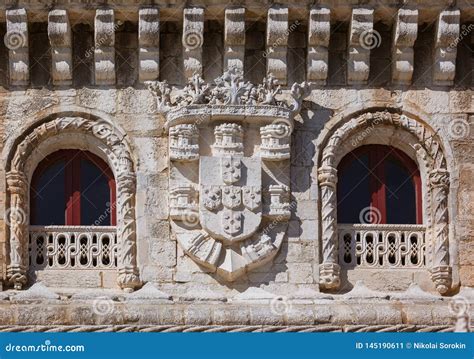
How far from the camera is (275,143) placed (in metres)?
31.5

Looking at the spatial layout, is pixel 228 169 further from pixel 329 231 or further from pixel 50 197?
pixel 50 197

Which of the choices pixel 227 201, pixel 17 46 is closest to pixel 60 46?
pixel 17 46

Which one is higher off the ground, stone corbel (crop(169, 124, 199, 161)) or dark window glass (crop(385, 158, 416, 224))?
stone corbel (crop(169, 124, 199, 161))

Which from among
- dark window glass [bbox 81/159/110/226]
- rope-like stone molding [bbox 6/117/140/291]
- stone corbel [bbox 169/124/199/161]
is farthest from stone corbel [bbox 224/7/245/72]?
dark window glass [bbox 81/159/110/226]

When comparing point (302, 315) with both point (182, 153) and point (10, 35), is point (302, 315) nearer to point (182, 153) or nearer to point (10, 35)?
point (182, 153)

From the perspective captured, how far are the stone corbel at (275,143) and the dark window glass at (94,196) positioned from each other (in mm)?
2096

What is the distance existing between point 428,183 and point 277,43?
2601 millimetres

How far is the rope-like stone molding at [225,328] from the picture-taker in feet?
98.1

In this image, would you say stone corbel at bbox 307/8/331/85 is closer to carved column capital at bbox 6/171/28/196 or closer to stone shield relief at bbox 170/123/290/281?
stone shield relief at bbox 170/123/290/281

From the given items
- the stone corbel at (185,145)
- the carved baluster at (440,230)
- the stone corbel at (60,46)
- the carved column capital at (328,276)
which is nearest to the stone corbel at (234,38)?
the stone corbel at (185,145)

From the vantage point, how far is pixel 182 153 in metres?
31.4

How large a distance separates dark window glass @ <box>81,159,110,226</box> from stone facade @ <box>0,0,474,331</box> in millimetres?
205

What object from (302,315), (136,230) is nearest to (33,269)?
(136,230)

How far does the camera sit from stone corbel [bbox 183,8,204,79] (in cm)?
3172
